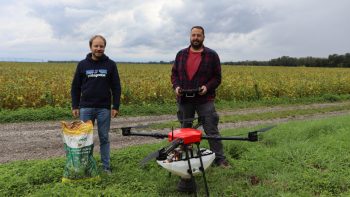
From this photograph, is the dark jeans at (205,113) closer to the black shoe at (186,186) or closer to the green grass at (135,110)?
the black shoe at (186,186)

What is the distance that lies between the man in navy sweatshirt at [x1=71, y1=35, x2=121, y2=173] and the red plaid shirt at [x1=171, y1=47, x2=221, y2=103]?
39.1 inches

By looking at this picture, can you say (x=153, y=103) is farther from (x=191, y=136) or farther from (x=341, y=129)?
(x=191, y=136)

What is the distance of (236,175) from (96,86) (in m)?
2.59

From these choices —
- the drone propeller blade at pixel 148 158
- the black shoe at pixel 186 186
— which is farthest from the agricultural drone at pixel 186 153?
the drone propeller blade at pixel 148 158

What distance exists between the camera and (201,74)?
20.0 feet

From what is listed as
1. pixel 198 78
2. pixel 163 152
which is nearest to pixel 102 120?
pixel 198 78

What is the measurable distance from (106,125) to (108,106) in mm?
300

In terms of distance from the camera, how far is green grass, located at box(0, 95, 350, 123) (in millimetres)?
12094

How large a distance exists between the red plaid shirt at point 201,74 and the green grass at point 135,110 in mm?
7185

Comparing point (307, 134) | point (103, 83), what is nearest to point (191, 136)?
point (103, 83)

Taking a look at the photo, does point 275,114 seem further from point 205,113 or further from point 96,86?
point 96,86

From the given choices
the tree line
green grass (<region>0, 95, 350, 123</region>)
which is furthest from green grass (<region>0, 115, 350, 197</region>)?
the tree line

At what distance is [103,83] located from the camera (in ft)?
19.5

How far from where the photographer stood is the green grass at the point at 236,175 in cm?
542
